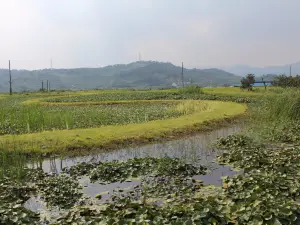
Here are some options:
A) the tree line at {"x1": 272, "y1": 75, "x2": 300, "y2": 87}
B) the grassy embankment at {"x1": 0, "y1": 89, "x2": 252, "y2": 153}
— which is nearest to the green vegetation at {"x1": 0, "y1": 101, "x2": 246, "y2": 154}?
the grassy embankment at {"x1": 0, "y1": 89, "x2": 252, "y2": 153}

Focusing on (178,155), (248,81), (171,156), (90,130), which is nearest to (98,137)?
(90,130)

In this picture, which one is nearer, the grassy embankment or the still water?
the still water

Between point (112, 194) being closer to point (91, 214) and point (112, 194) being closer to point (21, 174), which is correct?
point (91, 214)

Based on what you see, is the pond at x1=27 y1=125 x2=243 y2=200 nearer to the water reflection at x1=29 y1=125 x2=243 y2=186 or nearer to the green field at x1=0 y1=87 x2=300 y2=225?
the water reflection at x1=29 y1=125 x2=243 y2=186

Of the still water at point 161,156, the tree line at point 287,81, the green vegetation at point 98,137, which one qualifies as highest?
the tree line at point 287,81

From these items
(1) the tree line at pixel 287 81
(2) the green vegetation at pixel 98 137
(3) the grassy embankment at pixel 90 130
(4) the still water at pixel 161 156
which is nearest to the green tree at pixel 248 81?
(1) the tree line at pixel 287 81

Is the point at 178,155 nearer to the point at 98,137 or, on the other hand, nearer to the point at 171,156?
the point at 171,156

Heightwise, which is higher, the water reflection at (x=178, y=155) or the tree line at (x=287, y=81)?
the tree line at (x=287, y=81)

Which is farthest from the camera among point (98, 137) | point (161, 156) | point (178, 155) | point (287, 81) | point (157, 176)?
point (287, 81)

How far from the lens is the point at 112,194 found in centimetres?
757

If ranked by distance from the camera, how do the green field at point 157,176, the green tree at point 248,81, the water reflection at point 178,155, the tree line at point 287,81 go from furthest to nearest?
the green tree at point 248,81 < the tree line at point 287,81 < the water reflection at point 178,155 < the green field at point 157,176

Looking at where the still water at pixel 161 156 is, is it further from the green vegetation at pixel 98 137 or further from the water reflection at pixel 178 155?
the green vegetation at pixel 98 137

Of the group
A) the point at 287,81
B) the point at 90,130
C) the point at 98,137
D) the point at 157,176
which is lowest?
the point at 157,176

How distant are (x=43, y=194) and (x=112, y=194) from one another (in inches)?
64.7
